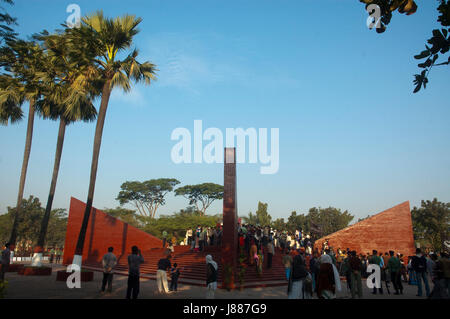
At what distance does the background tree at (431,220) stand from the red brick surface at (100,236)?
94.1 feet

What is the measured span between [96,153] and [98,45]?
477cm

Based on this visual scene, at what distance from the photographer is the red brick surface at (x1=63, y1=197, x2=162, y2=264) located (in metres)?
22.8

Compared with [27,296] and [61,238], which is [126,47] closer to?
[27,296]

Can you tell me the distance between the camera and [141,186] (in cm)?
5497

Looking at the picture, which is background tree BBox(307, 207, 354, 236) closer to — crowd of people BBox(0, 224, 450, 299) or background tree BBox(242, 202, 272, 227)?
background tree BBox(242, 202, 272, 227)

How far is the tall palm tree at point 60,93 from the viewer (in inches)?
546

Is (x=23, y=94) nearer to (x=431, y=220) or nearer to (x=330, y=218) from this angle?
(x=431, y=220)

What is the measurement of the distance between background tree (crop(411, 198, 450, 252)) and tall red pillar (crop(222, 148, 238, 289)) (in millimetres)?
28976

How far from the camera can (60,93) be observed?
48.7 feet

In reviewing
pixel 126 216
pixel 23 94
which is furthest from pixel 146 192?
pixel 23 94

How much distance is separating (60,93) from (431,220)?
3678 centimetres

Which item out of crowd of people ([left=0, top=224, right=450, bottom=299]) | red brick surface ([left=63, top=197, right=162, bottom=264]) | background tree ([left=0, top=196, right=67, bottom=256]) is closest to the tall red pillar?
crowd of people ([left=0, top=224, right=450, bottom=299])

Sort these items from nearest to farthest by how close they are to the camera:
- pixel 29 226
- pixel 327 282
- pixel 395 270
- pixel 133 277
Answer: pixel 327 282, pixel 133 277, pixel 395 270, pixel 29 226
